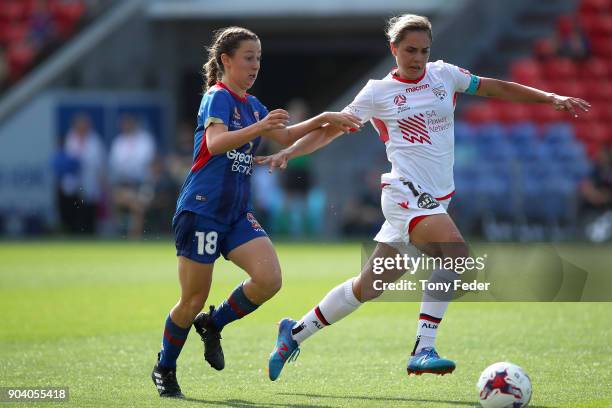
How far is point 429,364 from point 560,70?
57.2ft

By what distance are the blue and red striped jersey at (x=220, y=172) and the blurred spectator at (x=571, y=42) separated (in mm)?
17895

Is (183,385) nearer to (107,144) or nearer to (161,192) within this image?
(161,192)

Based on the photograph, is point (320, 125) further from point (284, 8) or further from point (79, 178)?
point (284, 8)

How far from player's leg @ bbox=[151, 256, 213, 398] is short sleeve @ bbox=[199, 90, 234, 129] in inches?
34.1

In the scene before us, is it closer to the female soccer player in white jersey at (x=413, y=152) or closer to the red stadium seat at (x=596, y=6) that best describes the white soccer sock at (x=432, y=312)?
the female soccer player in white jersey at (x=413, y=152)

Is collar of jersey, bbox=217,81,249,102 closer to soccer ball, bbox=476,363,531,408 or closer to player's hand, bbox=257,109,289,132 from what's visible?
player's hand, bbox=257,109,289,132

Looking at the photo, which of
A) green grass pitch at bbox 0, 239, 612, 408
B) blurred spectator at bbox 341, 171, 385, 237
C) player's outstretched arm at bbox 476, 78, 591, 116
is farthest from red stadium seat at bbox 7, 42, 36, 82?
player's outstretched arm at bbox 476, 78, 591, 116

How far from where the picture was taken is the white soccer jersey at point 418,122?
7.45m

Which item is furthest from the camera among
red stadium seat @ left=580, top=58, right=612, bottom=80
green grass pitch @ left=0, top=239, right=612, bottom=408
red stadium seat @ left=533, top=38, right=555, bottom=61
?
red stadium seat @ left=533, top=38, right=555, bottom=61

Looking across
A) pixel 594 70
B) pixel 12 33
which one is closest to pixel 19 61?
pixel 12 33

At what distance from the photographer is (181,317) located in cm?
716

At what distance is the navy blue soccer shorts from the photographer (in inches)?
277

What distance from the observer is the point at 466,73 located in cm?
773

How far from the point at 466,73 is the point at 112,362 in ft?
10.7
